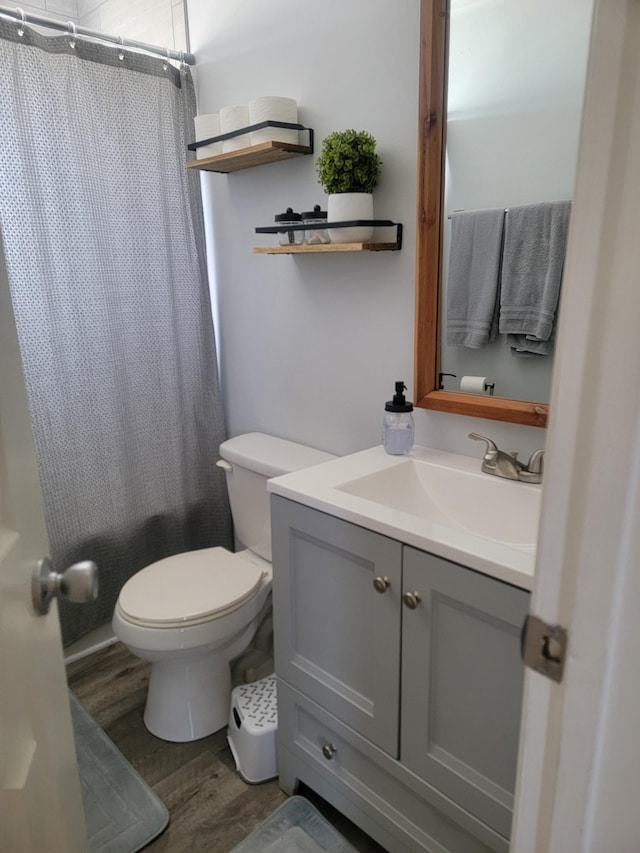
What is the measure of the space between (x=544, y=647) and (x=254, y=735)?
1.28m

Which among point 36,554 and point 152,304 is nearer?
point 36,554

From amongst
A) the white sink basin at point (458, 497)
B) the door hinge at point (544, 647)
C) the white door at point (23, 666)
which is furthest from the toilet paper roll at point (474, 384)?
the white door at point (23, 666)

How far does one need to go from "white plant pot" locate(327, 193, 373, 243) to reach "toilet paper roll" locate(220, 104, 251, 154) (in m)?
0.41

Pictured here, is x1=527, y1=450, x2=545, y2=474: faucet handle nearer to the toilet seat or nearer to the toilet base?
the toilet seat

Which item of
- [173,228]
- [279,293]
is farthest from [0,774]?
[173,228]

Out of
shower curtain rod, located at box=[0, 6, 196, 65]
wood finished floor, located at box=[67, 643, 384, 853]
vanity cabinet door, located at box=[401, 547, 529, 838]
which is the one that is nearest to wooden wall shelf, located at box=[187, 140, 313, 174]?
shower curtain rod, located at box=[0, 6, 196, 65]

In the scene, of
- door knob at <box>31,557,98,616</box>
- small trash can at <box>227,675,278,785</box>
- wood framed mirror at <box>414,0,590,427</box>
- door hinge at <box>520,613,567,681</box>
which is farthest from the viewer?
small trash can at <box>227,675,278,785</box>

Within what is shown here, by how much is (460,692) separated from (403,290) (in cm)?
100

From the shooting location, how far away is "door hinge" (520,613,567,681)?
577 mm

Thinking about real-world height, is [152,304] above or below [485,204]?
below

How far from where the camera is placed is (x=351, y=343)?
70.6 inches

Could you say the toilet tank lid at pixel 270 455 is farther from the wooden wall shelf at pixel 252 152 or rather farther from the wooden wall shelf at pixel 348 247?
the wooden wall shelf at pixel 252 152

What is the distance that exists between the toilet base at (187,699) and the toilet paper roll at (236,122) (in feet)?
4.92

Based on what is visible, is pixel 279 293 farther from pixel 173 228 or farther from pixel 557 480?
pixel 557 480
